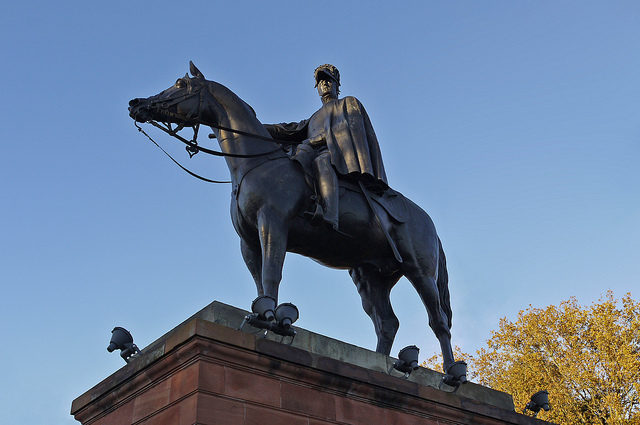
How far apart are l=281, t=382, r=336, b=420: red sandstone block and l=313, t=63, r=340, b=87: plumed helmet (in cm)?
611

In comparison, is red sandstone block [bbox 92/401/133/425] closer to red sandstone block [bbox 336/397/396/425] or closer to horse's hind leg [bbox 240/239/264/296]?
red sandstone block [bbox 336/397/396/425]

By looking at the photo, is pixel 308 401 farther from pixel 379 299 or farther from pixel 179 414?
pixel 379 299

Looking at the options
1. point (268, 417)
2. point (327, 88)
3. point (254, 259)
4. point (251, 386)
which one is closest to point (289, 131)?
point (327, 88)

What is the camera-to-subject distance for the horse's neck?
11172mm

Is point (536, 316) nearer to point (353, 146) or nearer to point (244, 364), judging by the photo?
point (353, 146)

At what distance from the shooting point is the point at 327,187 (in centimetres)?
1109

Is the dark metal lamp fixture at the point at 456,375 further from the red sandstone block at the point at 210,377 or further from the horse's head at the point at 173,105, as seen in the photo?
the horse's head at the point at 173,105

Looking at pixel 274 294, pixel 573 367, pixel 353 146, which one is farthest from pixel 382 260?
pixel 573 367

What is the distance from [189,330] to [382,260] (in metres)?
4.48

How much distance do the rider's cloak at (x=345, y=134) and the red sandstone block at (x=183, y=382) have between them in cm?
445

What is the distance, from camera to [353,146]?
1216 cm

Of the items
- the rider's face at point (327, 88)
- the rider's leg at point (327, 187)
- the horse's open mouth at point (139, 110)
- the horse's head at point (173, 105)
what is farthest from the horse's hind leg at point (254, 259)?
the rider's face at point (327, 88)

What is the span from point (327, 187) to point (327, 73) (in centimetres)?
304

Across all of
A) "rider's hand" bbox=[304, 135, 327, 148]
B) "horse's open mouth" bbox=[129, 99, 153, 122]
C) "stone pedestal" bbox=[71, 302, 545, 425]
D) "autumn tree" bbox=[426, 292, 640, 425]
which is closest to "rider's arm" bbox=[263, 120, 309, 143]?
"rider's hand" bbox=[304, 135, 327, 148]
